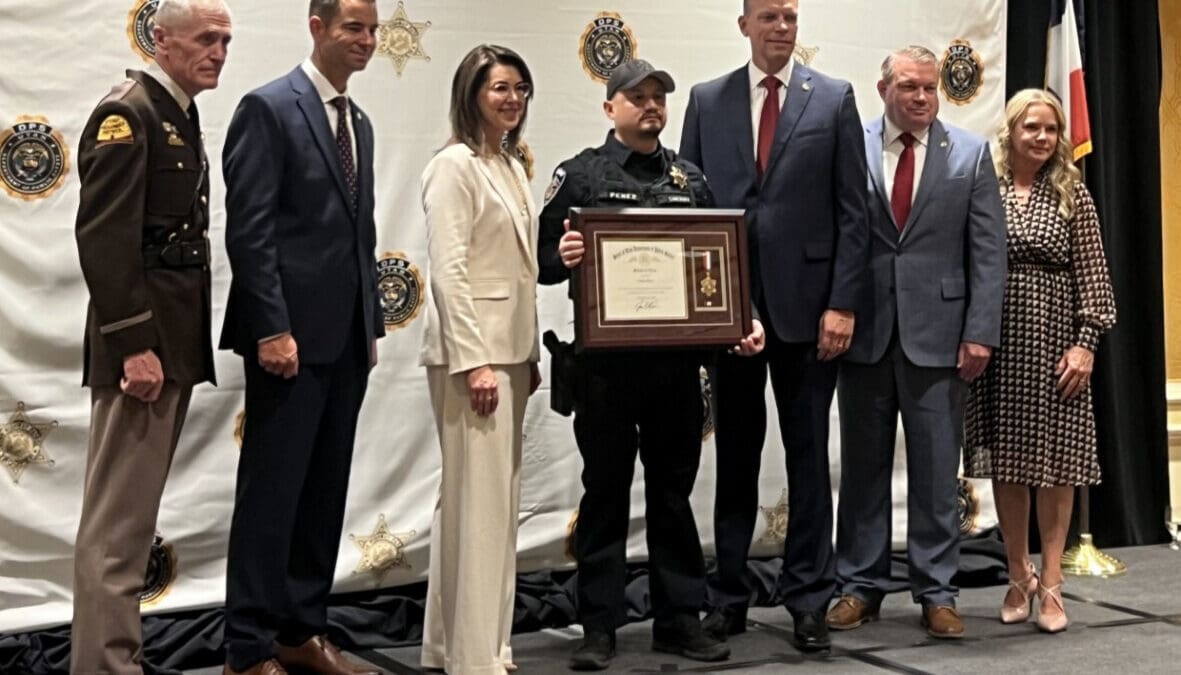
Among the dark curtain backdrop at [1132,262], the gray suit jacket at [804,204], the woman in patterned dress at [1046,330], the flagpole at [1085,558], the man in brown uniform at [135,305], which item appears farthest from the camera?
the dark curtain backdrop at [1132,262]

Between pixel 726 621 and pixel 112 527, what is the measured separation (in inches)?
67.1

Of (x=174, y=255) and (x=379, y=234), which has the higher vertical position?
(x=379, y=234)

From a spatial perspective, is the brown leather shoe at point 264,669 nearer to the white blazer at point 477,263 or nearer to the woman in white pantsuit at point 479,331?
the woman in white pantsuit at point 479,331

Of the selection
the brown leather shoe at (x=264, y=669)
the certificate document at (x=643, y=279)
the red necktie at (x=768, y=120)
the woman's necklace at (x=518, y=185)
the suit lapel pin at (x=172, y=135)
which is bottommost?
the brown leather shoe at (x=264, y=669)

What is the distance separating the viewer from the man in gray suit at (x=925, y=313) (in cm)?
413

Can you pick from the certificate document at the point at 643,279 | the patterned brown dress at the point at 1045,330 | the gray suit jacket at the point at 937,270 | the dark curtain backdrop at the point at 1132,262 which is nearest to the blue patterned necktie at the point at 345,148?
the certificate document at the point at 643,279

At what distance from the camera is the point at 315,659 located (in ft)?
11.8

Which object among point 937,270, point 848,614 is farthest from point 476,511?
point 937,270

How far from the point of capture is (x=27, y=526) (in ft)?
12.9

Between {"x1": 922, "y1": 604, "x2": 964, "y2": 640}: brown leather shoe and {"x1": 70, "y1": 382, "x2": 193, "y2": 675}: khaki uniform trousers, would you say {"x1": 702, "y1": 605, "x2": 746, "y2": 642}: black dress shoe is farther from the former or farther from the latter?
{"x1": 70, "y1": 382, "x2": 193, "y2": 675}: khaki uniform trousers

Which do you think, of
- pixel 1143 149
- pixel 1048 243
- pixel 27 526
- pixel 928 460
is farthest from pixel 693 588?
pixel 1143 149

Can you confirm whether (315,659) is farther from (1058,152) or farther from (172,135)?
(1058,152)

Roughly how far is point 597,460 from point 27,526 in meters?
1.56

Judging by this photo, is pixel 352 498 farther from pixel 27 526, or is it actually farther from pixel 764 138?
pixel 764 138
